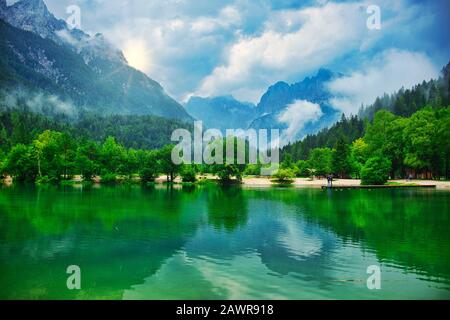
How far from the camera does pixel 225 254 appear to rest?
17.4 meters

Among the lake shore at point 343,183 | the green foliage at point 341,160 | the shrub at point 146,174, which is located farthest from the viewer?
the green foliage at point 341,160

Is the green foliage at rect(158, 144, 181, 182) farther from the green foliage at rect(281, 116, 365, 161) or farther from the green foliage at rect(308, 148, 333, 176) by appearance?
the green foliage at rect(281, 116, 365, 161)

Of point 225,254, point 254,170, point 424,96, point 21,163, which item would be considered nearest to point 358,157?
point 254,170

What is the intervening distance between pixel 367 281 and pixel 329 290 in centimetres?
171

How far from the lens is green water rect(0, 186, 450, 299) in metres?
12.6

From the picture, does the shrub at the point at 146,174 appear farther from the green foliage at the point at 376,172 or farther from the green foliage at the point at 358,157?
the green foliage at the point at 358,157

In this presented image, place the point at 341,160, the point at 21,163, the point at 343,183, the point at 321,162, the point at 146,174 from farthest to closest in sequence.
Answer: the point at 321,162 < the point at 341,160 < the point at 146,174 < the point at 21,163 < the point at 343,183

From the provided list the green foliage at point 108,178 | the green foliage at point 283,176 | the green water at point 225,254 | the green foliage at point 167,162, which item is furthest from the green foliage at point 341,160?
the green water at point 225,254

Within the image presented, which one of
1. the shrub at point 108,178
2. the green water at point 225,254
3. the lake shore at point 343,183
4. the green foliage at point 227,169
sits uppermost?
the green foliage at point 227,169

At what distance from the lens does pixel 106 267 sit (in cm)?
1514

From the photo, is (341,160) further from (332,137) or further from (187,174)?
(332,137)

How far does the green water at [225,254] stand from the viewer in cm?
1264

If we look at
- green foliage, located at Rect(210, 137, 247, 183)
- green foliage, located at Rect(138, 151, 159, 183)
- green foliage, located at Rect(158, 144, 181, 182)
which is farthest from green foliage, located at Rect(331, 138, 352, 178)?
green foliage, located at Rect(138, 151, 159, 183)
